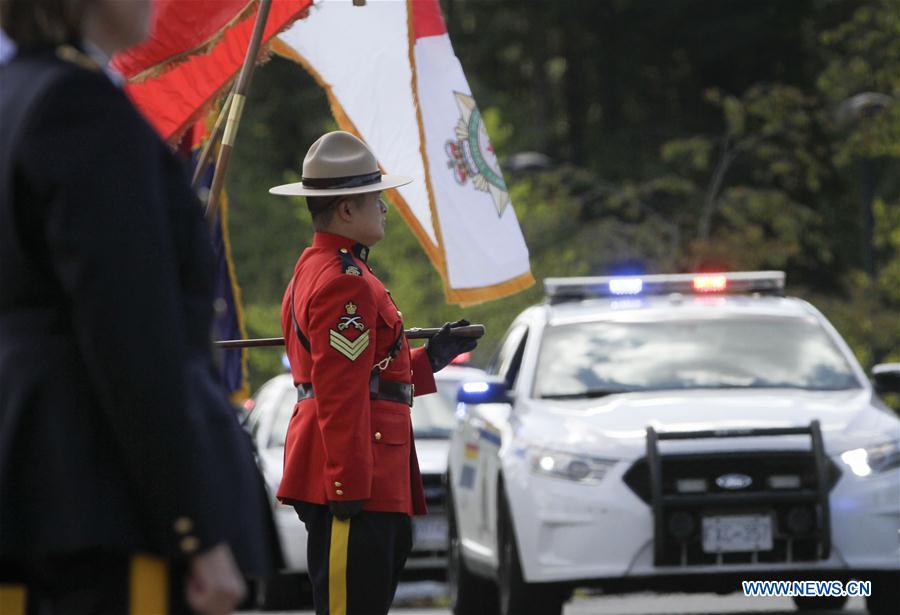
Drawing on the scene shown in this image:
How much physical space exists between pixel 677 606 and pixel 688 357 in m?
2.35

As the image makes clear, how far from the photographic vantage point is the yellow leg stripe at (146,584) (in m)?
3.13

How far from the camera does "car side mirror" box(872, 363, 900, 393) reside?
1000 cm

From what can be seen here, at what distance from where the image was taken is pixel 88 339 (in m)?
3.02

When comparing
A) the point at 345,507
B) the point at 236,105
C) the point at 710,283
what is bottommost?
the point at 710,283

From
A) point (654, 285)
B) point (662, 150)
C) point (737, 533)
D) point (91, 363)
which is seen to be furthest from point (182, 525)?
point (662, 150)

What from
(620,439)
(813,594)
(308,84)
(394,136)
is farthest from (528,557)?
(308,84)

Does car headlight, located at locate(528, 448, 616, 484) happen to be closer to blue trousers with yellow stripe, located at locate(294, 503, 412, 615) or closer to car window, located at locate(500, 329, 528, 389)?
car window, located at locate(500, 329, 528, 389)

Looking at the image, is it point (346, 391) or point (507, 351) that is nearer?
point (346, 391)

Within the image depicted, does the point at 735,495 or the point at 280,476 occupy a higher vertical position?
the point at 735,495

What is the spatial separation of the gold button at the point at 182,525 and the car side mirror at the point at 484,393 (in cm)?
674

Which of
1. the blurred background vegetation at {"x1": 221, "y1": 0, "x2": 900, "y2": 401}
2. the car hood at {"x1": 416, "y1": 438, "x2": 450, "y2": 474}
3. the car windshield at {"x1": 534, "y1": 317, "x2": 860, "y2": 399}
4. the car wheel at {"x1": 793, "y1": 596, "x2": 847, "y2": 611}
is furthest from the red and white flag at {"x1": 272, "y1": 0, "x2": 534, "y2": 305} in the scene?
the blurred background vegetation at {"x1": 221, "y1": 0, "x2": 900, "y2": 401}

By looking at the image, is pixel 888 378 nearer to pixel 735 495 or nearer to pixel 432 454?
pixel 735 495

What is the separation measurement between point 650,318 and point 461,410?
156cm

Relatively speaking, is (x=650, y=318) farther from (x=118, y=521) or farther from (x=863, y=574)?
(x=118, y=521)
